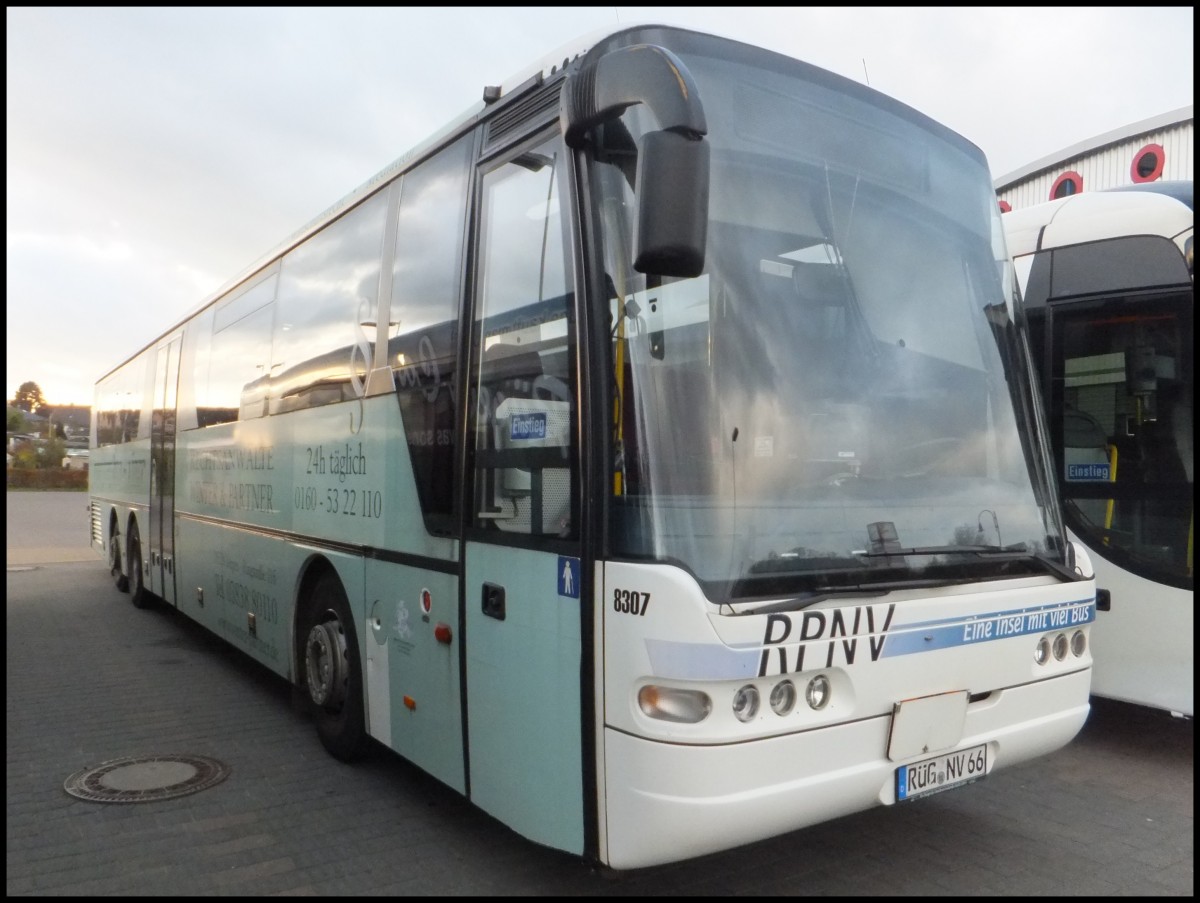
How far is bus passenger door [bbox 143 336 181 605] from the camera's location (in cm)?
1012

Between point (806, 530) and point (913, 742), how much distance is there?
92 cm

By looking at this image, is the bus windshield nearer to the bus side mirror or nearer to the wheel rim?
the bus side mirror

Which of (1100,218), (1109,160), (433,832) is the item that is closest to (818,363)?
(433,832)

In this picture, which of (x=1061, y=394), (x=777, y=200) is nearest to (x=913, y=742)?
(x=777, y=200)

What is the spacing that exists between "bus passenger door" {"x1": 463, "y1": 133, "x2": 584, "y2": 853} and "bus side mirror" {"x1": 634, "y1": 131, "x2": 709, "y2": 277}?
0.60 meters

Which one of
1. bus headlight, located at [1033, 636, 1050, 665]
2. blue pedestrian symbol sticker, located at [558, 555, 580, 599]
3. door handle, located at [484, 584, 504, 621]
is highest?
blue pedestrian symbol sticker, located at [558, 555, 580, 599]

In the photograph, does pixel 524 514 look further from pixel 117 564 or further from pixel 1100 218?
pixel 117 564

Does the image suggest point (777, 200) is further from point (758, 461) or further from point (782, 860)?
point (782, 860)

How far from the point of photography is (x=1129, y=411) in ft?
20.5

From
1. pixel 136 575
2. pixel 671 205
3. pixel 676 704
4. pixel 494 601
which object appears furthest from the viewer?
pixel 136 575

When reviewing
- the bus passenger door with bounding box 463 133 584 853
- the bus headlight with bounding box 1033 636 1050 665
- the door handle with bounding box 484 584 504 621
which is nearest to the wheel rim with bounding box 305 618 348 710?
the bus passenger door with bounding box 463 133 584 853

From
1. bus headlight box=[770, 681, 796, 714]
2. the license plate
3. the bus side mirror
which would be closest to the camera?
the bus side mirror

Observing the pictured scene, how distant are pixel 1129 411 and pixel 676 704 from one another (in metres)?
4.26

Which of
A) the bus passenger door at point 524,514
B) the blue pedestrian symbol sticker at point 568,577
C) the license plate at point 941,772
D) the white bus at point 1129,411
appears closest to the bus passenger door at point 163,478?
the bus passenger door at point 524,514
